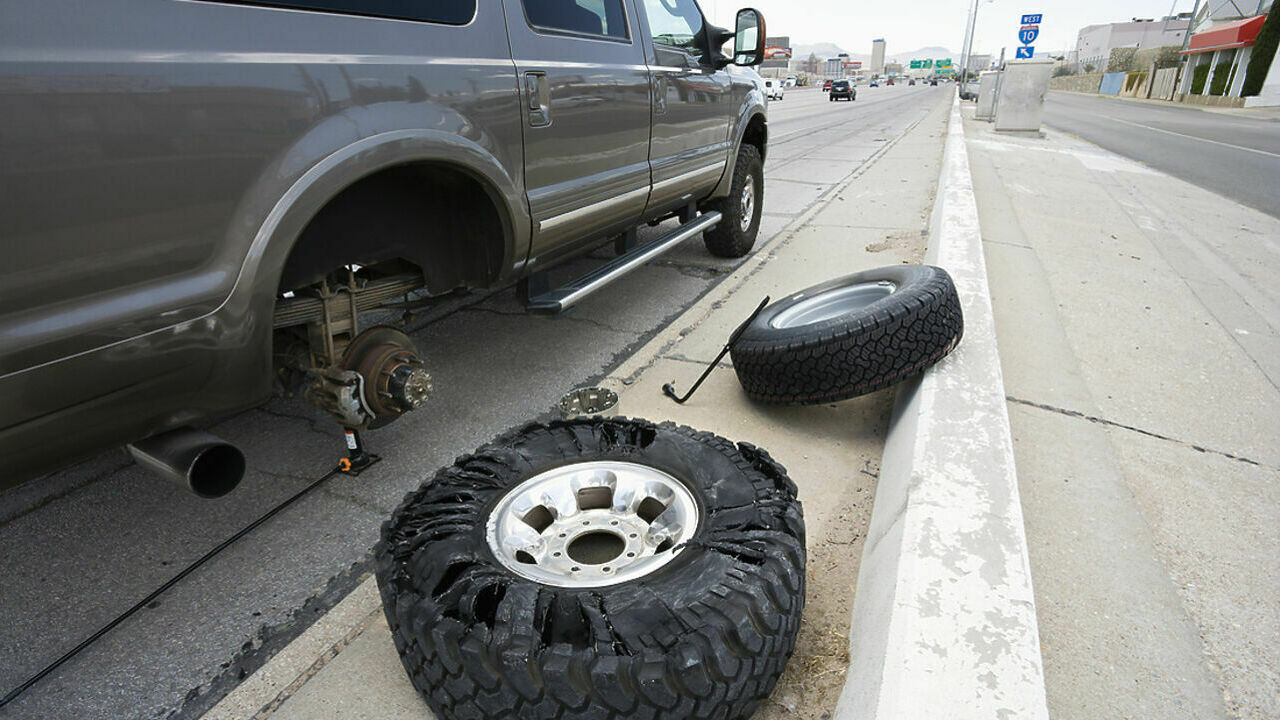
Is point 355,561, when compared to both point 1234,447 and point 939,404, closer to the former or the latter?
point 939,404

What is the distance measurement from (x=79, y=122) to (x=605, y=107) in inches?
80.0

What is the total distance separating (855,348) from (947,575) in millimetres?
1138

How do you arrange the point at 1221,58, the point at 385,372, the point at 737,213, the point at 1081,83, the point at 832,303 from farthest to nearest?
1. the point at 1081,83
2. the point at 1221,58
3. the point at 737,213
4. the point at 832,303
5. the point at 385,372

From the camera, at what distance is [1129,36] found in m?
101

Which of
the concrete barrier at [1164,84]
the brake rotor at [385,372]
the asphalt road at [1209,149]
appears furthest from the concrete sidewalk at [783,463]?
the concrete barrier at [1164,84]

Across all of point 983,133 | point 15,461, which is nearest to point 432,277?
point 15,461

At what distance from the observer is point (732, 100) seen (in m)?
4.71

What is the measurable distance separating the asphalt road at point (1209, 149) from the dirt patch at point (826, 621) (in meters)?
8.94

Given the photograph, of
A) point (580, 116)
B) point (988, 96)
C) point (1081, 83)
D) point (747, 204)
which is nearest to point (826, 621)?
point (580, 116)

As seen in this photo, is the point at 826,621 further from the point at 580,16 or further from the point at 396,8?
the point at 580,16

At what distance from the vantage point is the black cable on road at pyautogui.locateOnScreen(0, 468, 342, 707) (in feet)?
5.81

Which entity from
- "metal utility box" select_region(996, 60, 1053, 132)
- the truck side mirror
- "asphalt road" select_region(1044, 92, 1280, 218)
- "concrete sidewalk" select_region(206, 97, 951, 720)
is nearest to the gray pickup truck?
"concrete sidewalk" select_region(206, 97, 951, 720)

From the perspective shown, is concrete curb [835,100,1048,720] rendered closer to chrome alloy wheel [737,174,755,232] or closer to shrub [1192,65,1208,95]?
chrome alloy wheel [737,174,755,232]

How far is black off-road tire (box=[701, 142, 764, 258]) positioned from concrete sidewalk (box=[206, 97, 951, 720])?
22 cm
